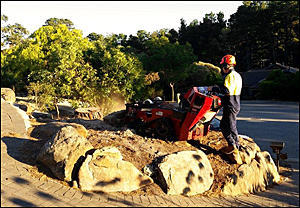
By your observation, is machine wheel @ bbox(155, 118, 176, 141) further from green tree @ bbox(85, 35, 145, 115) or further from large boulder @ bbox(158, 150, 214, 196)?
green tree @ bbox(85, 35, 145, 115)

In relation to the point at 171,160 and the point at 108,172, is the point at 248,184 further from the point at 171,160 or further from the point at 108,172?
the point at 108,172

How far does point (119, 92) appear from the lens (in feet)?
39.2

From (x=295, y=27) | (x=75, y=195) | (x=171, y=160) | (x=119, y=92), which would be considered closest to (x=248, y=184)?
(x=171, y=160)

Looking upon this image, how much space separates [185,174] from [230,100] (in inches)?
64.4

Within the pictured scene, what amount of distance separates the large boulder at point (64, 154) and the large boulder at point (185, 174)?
136cm

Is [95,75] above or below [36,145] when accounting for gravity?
above

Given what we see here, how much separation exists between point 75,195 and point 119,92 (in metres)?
8.21

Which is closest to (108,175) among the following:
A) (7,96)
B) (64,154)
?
(64,154)

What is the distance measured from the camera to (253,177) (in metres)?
5.25

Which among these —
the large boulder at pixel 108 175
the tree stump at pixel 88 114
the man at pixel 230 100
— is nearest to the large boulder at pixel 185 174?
the large boulder at pixel 108 175

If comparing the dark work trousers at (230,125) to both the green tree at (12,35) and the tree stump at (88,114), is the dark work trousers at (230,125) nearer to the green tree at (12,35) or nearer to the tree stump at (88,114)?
the tree stump at (88,114)

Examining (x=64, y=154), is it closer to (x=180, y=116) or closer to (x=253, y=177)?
(x=180, y=116)

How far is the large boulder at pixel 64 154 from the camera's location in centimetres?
435

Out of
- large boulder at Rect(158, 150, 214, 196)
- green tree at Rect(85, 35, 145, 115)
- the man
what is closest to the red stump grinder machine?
the man
